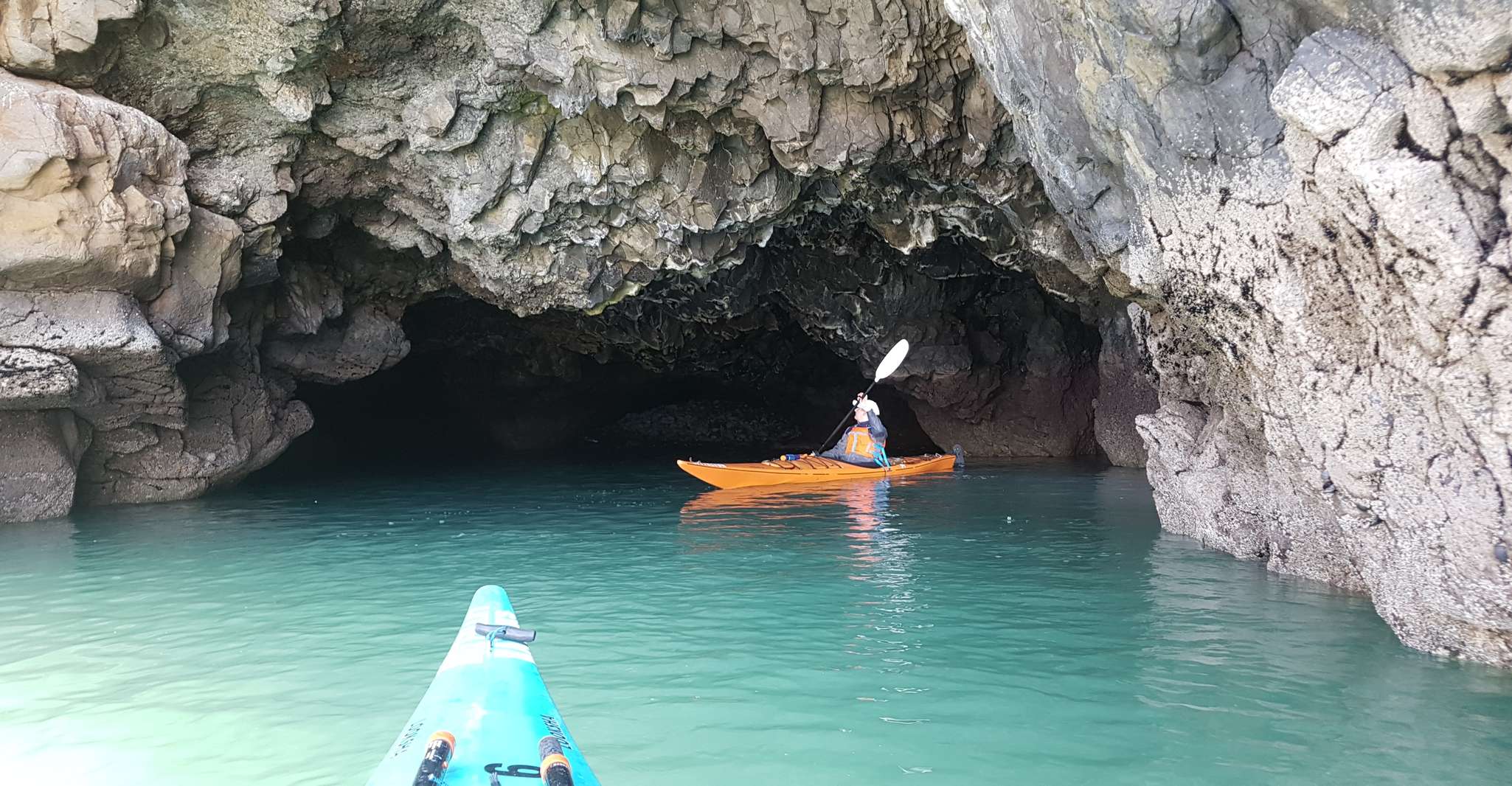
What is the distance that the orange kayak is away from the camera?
14305mm

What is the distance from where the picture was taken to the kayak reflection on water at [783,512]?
31.8 ft

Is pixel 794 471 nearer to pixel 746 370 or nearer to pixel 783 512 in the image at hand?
pixel 783 512

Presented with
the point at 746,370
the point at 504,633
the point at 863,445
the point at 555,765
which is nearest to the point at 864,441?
the point at 863,445

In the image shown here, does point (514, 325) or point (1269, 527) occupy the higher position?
point (514, 325)

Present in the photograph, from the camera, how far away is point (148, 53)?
10258 millimetres

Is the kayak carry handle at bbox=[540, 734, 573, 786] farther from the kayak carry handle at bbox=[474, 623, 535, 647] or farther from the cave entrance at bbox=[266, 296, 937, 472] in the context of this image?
the cave entrance at bbox=[266, 296, 937, 472]

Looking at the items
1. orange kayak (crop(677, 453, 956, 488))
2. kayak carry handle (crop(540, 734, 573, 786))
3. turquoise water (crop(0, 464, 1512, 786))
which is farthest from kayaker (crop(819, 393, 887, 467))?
kayak carry handle (crop(540, 734, 573, 786))

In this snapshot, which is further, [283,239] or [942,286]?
[942,286]

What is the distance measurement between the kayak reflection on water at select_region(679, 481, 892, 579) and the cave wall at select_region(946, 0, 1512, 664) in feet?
11.5

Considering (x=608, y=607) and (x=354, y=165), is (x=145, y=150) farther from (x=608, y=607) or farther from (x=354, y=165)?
(x=608, y=607)

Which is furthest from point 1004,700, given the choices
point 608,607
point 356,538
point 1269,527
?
point 356,538

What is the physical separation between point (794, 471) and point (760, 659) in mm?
9430

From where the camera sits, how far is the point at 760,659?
18.1ft

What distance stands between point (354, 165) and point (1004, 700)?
10567mm
